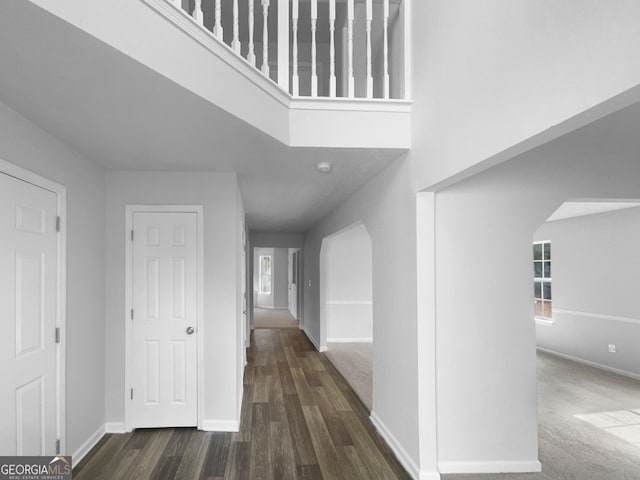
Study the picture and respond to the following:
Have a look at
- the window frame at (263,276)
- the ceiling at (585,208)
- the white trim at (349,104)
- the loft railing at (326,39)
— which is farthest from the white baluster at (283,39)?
the window frame at (263,276)

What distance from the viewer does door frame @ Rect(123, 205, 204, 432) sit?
3689 millimetres

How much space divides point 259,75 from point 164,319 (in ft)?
7.76

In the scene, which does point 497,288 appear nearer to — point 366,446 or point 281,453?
point 366,446

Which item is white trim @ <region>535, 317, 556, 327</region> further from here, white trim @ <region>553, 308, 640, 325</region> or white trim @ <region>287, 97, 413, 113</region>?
white trim @ <region>287, 97, 413, 113</region>

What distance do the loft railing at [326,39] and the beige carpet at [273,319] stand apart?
6.76 meters

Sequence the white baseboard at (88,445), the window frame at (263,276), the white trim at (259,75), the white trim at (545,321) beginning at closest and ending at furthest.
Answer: the white trim at (259,75)
the white baseboard at (88,445)
the white trim at (545,321)
the window frame at (263,276)

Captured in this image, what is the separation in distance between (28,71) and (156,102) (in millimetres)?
533

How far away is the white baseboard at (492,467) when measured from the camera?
2912 millimetres

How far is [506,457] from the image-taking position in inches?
116

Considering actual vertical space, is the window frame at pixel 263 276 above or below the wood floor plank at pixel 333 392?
above

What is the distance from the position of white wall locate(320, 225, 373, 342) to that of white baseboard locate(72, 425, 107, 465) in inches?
210

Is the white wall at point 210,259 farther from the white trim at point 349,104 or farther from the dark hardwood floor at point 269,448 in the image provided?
the white trim at point 349,104

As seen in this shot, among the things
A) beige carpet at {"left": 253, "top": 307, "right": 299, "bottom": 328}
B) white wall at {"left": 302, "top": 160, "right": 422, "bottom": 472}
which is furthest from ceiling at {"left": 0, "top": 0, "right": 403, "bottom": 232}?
beige carpet at {"left": 253, "top": 307, "right": 299, "bottom": 328}

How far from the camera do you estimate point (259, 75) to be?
250cm
